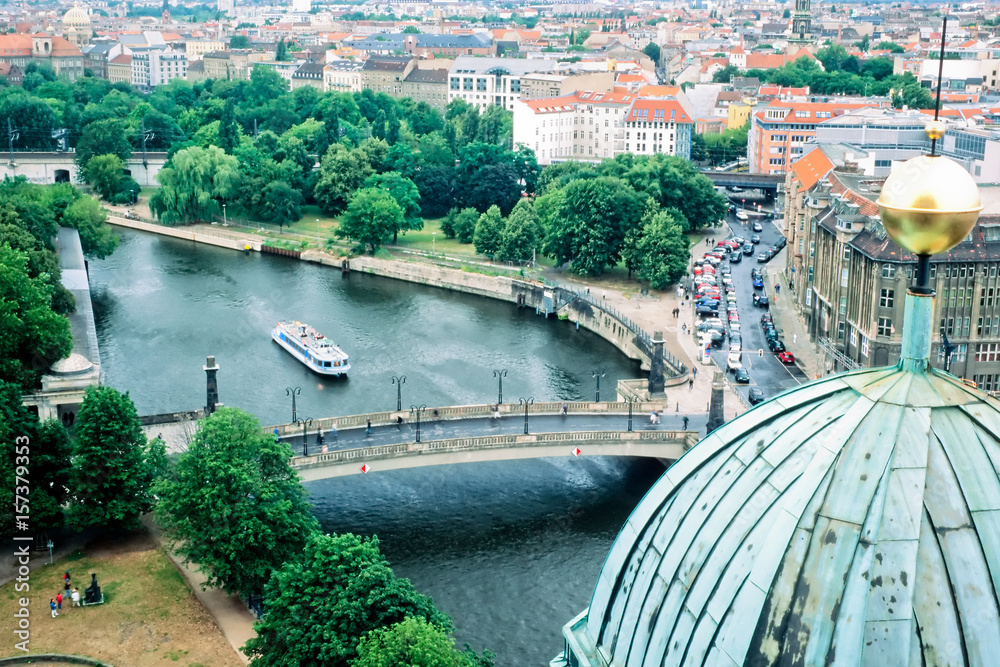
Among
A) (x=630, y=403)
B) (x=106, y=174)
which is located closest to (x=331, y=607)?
(x=630, y=403)

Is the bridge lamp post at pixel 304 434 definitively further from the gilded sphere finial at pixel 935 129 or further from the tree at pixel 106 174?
the tree at pixel 106 174

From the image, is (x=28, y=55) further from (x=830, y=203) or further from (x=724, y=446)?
(x=724, y=446)

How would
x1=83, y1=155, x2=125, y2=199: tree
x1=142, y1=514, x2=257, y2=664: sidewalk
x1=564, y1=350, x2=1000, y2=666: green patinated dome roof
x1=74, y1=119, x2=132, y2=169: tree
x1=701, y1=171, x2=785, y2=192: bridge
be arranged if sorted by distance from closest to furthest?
x1=564, y1=350, x2=1000, y2=666: green patinated dome roof → x1=142, y1=514, x2=257, y2=664: sidewalk → x1=83, y1=155, x2=125, y2=199: tree → x1=74, y1=119, x2=132, y2=169: tree → x1=701, y1=171, x2=785, y2=192: bridge

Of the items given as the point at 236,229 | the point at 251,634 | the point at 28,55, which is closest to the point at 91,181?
the point at 236,229

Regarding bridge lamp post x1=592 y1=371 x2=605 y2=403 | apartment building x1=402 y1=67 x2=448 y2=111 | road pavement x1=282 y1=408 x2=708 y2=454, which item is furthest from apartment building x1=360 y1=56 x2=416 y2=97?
road pavement x1=282 y1=408 x2=708 y2=454

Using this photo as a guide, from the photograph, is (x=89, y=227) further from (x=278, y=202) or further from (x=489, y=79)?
(x=489, y=79)

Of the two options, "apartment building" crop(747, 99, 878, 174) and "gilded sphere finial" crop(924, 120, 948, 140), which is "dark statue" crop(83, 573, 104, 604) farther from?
"apartment building" crop(747, 99, 878, 174)

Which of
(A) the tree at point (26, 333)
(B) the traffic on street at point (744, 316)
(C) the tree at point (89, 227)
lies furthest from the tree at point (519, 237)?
(A) the tree at point (26, 333)
